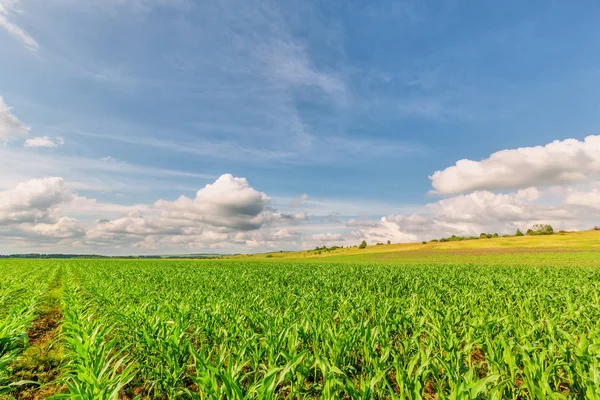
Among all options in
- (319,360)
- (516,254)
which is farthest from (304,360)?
(516,254)

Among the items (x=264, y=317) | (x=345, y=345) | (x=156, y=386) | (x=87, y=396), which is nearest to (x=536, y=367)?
(x=345, y=345)

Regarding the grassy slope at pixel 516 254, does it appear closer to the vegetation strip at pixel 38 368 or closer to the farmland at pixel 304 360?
the farmland at pixel 304 360

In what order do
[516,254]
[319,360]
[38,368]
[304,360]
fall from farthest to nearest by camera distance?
[516,254]
[38,368]
[304,360]
[319,360]

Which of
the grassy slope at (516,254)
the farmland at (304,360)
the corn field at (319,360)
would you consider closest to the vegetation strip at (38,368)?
the farmland at (304,360)

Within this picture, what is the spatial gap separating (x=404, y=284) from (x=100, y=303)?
1696cm

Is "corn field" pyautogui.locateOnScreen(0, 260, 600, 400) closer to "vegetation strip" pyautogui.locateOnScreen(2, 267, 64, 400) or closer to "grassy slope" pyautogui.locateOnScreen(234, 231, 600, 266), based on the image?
"vegetation strip" pyautogui.locateOnScreen(2, 267, 64, 400)

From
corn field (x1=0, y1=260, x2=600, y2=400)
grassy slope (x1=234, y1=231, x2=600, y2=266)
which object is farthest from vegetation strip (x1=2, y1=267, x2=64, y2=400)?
grassy slope (x1=234, y1=231, x2=600, y2=266)

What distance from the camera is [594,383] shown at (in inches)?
167

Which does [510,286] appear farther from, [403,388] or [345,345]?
[403,388]

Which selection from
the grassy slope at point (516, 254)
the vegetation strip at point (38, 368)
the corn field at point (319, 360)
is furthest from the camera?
the grassy slope at point (516, 254)

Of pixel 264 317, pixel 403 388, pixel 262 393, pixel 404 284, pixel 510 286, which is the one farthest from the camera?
pixel 404 284

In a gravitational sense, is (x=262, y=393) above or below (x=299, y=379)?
above

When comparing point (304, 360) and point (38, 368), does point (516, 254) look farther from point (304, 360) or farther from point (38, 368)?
point (38, 368)

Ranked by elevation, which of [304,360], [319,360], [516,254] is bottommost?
[516,254]
